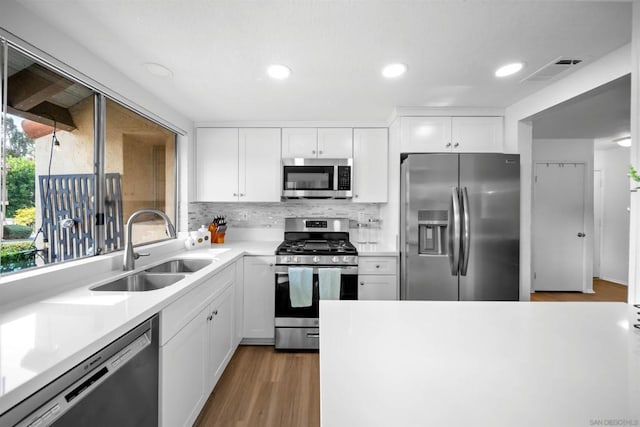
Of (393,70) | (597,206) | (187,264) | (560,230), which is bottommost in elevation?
(187,264)

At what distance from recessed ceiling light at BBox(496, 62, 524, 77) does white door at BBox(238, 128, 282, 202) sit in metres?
2.06

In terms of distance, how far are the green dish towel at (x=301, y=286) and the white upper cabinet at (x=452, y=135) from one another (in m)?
1.50

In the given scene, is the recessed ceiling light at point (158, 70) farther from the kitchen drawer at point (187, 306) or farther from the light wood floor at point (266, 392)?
the light wood floor at point (266, 392)

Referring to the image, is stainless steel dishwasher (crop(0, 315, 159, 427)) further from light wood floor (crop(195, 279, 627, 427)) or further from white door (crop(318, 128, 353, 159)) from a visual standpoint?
white door (crop(318, 128, 353, 159))

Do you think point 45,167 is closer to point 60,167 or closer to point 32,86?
point 60,167

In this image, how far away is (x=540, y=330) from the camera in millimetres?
927

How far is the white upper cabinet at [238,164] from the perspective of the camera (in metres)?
3.09

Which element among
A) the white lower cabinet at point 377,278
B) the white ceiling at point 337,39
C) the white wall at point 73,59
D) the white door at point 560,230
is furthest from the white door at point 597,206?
the white wall at point 73,59

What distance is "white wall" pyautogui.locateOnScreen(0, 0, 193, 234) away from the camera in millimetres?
1304

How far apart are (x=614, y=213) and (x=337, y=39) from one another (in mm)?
5908

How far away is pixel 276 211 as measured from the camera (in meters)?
3.40

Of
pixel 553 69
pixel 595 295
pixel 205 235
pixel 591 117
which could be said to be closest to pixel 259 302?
pixel 205 235

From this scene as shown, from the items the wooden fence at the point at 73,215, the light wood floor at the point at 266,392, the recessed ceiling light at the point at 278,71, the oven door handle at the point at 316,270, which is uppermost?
the recessed ceiling light at the point at 278,71

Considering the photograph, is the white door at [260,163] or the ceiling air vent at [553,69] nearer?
the ceiling air vent at [553,69]
